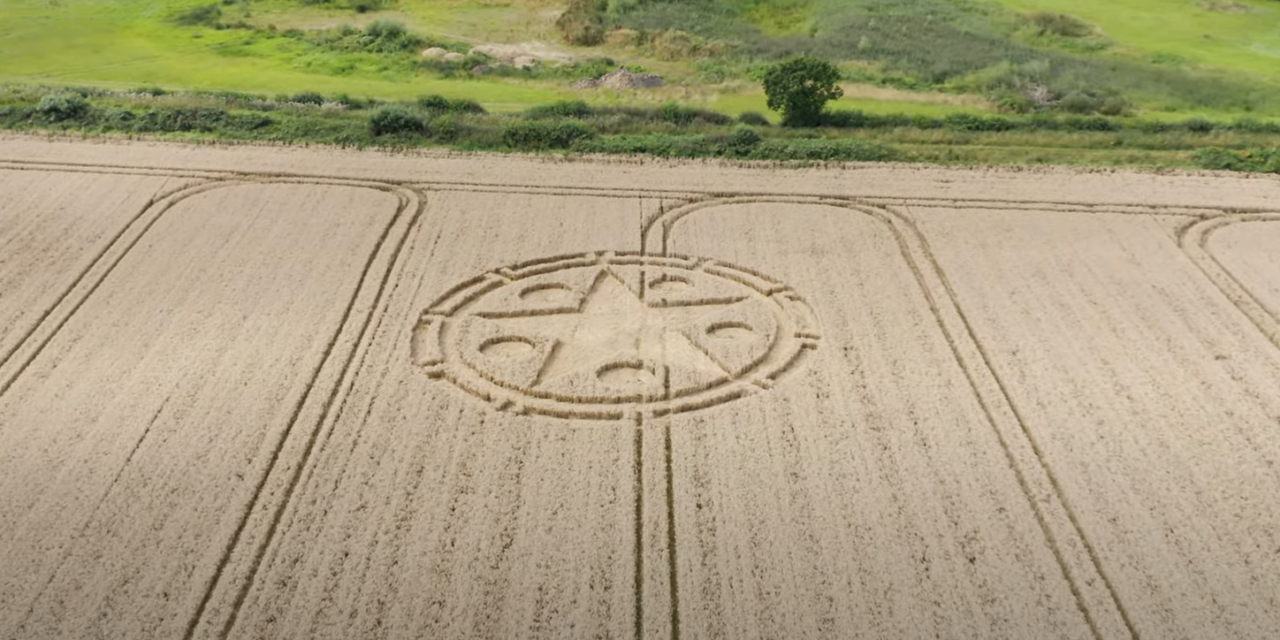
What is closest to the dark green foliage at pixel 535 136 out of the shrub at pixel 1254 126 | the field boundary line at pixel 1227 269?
the field boundary line at pixel 1227 269

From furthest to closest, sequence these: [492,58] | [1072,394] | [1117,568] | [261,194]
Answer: [492,58] < [261,194] < [1072,394] < [1117,568]

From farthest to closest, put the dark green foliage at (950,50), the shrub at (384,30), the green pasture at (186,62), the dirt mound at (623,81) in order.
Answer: the shrub at (384,30) → the dirt mound at (623,81) → the green pasture at (186,62) → the dark green foliage at (950,50)

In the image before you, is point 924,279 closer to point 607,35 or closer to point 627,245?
point 627,245

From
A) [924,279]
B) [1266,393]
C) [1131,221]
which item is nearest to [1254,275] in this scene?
[1131,221]

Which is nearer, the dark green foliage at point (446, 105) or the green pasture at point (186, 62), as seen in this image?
the dark green foliage at point (446, 105)

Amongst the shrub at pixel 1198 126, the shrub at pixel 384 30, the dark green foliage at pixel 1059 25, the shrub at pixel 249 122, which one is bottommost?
the shrub at pixel 249 122

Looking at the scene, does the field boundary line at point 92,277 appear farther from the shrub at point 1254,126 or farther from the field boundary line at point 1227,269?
the shrub at point 1254,126
